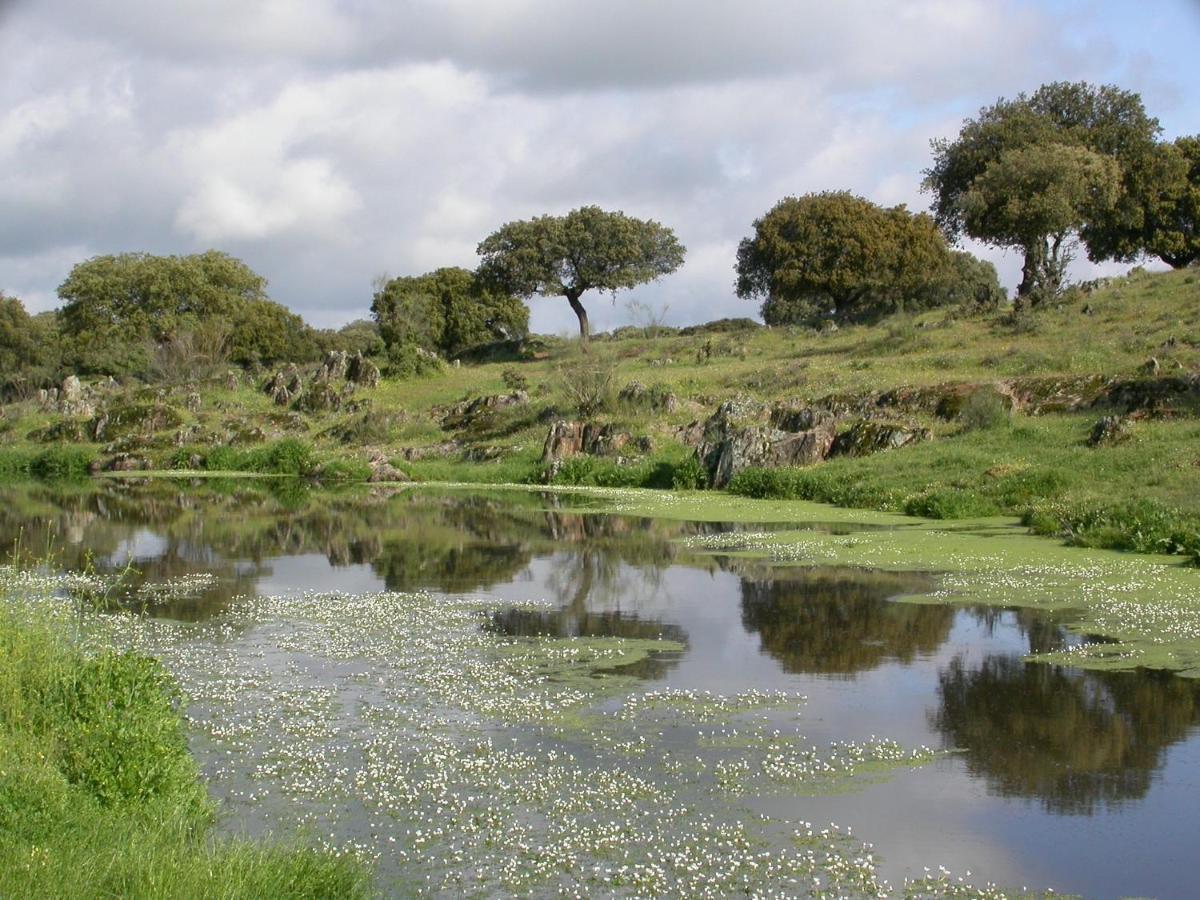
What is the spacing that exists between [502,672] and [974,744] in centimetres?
529

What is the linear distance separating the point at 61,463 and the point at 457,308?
112ft

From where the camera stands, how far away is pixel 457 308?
86812 millimetres

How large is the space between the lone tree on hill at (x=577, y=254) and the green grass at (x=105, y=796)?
2827 inches

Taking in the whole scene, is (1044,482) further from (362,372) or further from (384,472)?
(362,372)

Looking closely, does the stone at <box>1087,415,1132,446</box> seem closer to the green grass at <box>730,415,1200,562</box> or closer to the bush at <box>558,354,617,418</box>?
the green grass at <box>730,415,1200,562</box>

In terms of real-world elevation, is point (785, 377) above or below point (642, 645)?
above

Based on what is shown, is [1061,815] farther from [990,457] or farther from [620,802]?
[990,457]

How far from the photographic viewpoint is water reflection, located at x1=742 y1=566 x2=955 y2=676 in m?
15.1

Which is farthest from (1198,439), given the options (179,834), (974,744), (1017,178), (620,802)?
(1017,178)

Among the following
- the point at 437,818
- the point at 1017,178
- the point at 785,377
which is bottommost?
the point at 437,818

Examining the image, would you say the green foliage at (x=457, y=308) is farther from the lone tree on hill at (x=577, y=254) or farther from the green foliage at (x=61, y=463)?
the green foliage at (x=61, y=463)

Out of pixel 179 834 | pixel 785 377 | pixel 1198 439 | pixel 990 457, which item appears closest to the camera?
pixel 179 834

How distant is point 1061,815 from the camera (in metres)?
9.35

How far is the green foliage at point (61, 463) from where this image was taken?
57438 mm
